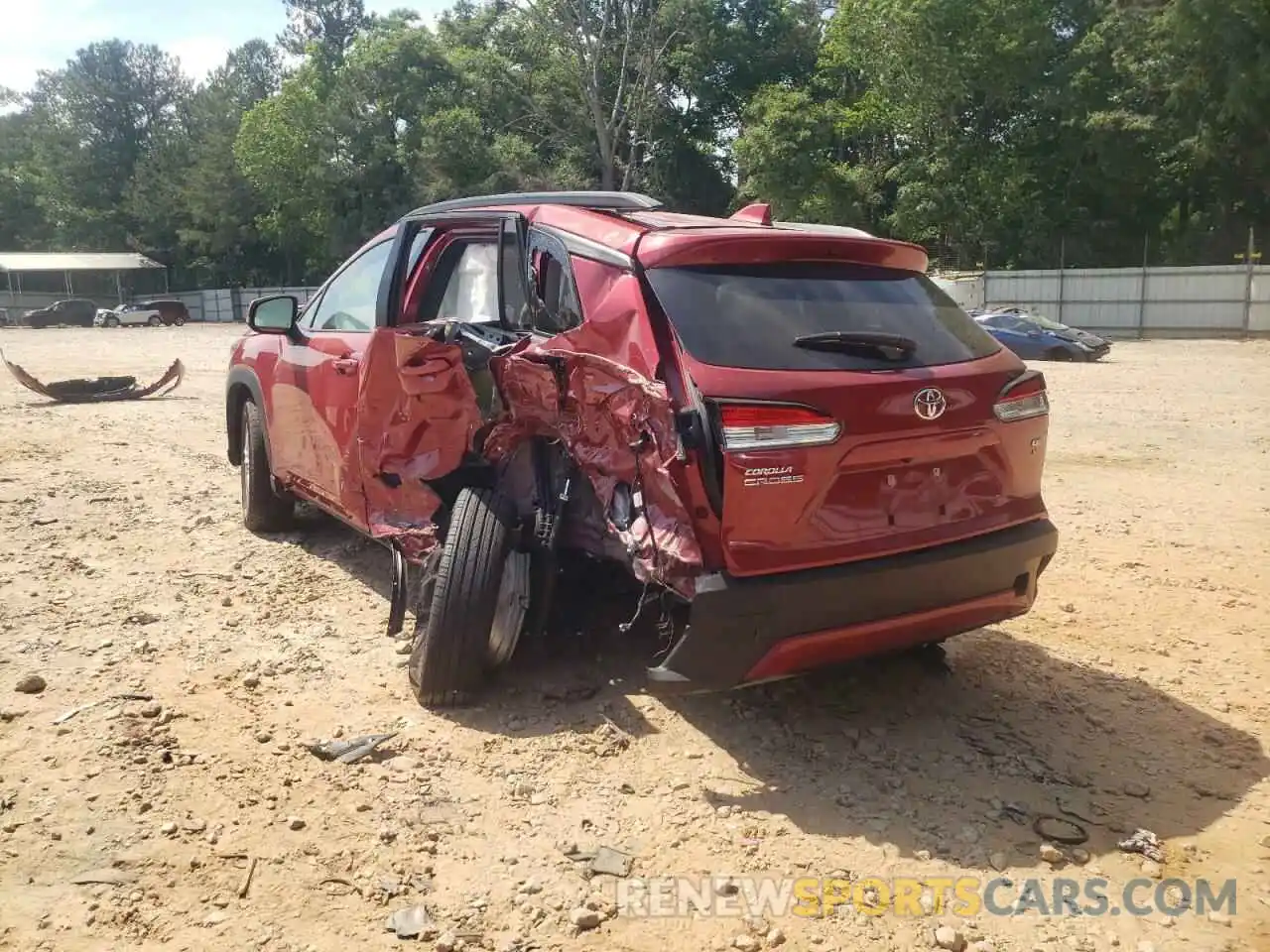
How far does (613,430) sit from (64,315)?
5294 centimetres

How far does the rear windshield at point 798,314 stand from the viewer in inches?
130

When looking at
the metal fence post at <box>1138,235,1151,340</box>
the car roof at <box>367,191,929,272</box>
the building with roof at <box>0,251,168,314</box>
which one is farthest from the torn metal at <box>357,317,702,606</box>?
the building with roof at <box>0,251,168,314</box>

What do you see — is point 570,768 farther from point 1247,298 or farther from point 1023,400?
point 1247,298

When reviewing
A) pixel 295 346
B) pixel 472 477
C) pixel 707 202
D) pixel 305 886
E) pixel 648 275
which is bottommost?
pixel 305 886

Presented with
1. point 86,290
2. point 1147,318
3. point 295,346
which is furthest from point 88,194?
point 295,346

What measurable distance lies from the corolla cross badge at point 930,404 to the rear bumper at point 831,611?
0.44m

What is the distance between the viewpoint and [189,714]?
12.8 feet

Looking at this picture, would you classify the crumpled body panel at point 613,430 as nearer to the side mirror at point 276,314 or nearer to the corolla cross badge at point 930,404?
the corolla cross badge at point 930,404

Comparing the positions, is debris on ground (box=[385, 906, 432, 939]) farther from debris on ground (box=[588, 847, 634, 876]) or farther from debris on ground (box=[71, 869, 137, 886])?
debris on ground (box=[71, 869, 137, 886])

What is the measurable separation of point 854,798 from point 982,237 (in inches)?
1412

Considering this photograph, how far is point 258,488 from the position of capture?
246 inches

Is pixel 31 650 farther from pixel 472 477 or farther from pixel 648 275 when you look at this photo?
pixel 648 275

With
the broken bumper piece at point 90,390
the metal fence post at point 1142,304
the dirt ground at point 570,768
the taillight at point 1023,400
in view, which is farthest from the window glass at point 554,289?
the metal fence post at point 1142,304

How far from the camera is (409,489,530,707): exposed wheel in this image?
3834 millimetres
